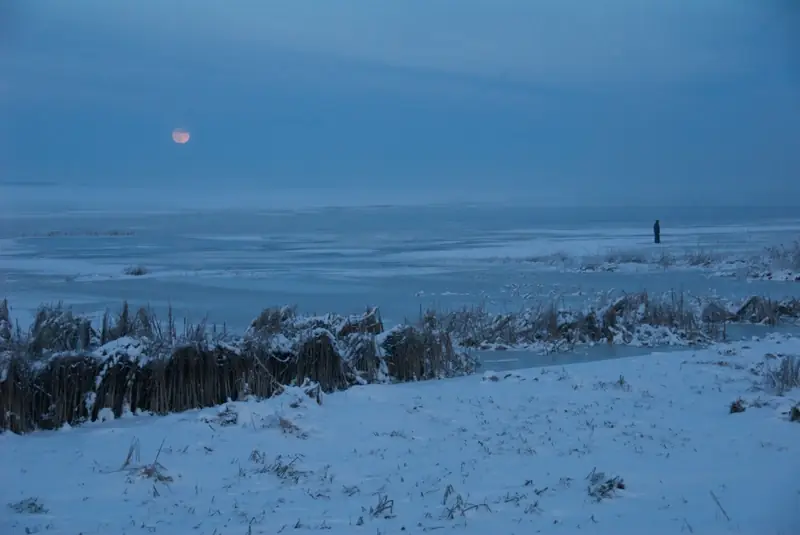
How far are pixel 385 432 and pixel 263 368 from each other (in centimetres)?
234

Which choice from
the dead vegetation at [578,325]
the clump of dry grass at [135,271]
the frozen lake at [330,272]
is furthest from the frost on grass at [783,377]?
the clump of dry grass at [135,271]

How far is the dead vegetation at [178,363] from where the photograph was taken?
26.3 feet

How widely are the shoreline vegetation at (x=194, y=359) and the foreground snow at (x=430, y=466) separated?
14.1 inches

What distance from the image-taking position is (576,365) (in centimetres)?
1123

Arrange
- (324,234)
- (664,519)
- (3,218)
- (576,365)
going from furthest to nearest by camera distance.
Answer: (3,218)
(324,234)
(576,365)
(664,519)

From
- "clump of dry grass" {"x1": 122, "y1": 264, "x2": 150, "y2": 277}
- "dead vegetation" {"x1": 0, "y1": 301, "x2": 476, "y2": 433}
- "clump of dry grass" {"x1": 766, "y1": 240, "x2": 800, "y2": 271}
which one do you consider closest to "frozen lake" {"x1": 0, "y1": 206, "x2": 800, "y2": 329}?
"clump of dry grass" {"x1": 122, "y1": 264, "x2": 150, "y2": 277}

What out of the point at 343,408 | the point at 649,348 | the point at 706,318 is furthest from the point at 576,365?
the point at 706,318

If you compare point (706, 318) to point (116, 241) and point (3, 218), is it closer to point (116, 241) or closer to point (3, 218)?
point (116, 241)

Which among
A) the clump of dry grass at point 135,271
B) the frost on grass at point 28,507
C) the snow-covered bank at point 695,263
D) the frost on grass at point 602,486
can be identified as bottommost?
the snow-covered bank at point 695,263

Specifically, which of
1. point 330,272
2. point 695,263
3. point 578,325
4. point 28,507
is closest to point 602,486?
point 28,507

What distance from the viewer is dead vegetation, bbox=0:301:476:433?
8.02 meters

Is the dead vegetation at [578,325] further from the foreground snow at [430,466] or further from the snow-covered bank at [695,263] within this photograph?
the snow-covered bank at [695,263]

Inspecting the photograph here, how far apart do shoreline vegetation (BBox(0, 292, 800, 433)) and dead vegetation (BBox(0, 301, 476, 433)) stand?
0.01 metres

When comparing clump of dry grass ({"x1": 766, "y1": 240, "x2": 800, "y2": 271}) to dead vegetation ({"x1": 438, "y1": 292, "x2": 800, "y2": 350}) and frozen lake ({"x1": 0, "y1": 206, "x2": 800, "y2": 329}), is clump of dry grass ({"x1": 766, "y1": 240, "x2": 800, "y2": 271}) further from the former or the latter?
dead vegetation ({"x1": 438, "y1": 292, "x2": 800, "y2": 350})
